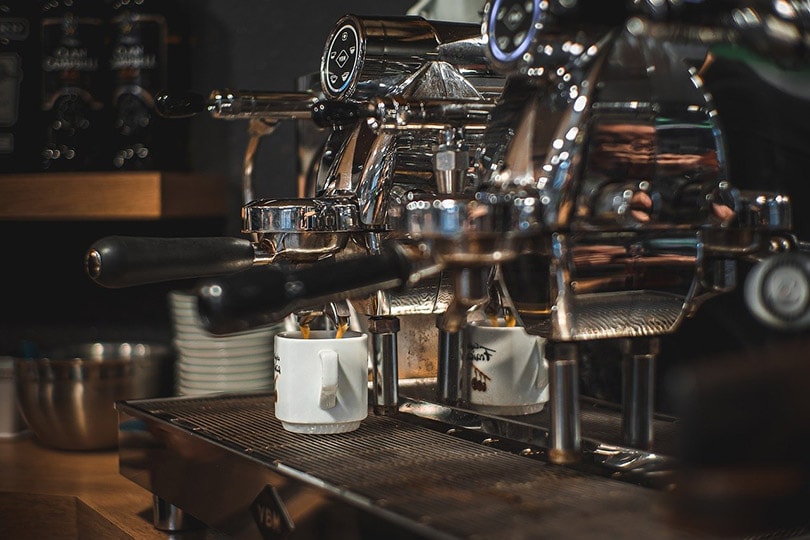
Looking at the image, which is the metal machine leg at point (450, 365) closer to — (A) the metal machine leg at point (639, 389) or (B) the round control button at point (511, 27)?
(A) the metal machine leg at point (639, 389)

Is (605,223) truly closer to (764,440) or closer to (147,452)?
(764,440)

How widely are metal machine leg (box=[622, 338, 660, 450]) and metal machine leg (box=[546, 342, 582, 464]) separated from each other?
0.06 m

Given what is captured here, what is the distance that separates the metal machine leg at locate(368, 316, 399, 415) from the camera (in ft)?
2.69

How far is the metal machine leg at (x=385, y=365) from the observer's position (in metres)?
0.82

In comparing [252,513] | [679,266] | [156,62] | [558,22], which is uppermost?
[156,62]

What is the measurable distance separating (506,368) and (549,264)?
0.22 m

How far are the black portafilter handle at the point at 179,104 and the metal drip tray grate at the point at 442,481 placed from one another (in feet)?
0.81

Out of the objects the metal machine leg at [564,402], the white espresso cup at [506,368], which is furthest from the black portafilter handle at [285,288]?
the white espresso cup at [506,368]

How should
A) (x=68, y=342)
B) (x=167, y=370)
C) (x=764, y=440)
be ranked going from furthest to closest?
(x=68, y=342)
(x=167, y=370)
(x=764, y=440)

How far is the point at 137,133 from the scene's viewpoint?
1.37 metres

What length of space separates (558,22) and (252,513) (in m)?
0.35

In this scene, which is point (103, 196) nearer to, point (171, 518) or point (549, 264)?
point (171, 518)

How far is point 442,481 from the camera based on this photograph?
600 mm

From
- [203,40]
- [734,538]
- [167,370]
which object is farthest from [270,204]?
[203,40]
